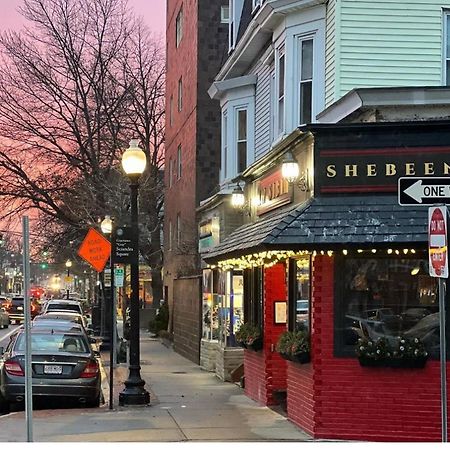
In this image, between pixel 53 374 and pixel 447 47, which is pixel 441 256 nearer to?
pixel 447 47

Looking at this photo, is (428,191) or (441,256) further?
(428,191)

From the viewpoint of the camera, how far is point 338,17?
13.7 m

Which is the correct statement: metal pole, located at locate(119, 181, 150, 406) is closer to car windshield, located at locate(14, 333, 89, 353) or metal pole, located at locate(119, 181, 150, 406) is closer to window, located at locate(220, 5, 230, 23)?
car windshield, located at locate(14, 333, 89, 353)

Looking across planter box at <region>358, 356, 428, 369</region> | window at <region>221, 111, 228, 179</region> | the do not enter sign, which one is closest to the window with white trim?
window at <region>221, 111, 228, 179</region>

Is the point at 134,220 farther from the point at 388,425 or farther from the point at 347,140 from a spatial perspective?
the point at 388,425

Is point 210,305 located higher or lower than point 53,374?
higher

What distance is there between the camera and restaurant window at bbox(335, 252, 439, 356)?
1089 centimetres

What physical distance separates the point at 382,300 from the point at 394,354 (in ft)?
2.45

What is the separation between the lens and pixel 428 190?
7.87 meters

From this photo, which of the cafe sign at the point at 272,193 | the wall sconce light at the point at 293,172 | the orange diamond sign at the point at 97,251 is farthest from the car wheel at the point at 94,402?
the wall sconce light at the point at 293,172

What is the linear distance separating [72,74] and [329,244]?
1250 inches

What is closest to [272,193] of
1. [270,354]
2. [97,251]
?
[270,354]

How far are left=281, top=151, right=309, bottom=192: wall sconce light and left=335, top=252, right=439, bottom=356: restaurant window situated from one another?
155 centimetres

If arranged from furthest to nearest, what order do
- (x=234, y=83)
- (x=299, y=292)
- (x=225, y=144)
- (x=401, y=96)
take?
(x=225, y=144) → (x=234, y=83) → (x=299, y=292) → (x=401, y=96)
